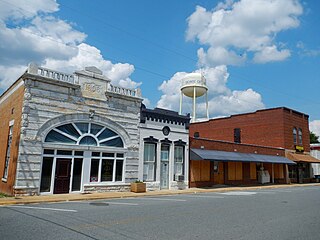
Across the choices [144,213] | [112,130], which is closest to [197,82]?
[112,130]

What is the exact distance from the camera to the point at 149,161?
2011cm

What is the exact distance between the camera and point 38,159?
1495 cm

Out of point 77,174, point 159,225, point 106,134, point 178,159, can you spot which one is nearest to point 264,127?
point 178,159

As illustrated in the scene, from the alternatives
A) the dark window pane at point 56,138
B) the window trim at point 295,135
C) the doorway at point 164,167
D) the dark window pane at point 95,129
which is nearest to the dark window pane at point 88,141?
the dark window pane at point 95,129

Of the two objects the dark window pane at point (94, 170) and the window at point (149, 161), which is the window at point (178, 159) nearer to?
the window at point (149, 161)

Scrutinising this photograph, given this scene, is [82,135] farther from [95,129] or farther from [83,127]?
[95,129]

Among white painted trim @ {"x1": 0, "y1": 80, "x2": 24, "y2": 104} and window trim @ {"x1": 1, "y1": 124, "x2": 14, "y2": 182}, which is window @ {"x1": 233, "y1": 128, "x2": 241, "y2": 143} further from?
window trim @ {"x1": 1, "y1": 124, "x2": 14, "y2": 182}

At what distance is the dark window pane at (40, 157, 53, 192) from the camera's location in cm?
1523

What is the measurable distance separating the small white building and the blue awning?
92 cm

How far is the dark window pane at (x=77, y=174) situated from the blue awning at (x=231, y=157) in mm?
9196

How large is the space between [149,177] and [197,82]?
2141 cm

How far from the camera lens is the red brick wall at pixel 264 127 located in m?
35.2

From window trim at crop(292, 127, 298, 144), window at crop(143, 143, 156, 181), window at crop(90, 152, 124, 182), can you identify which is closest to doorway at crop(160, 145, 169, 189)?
window at crop(143, 143, 156, 181)

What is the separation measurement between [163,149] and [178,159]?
67.2 inches
